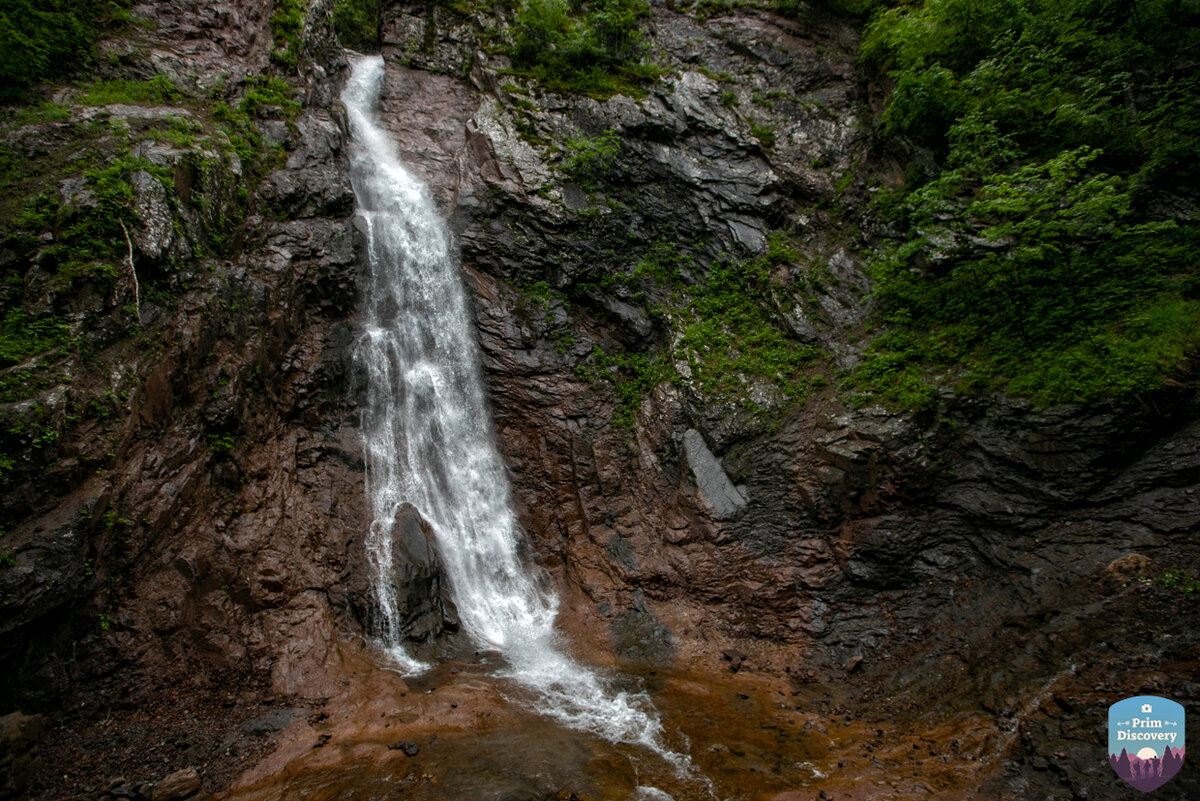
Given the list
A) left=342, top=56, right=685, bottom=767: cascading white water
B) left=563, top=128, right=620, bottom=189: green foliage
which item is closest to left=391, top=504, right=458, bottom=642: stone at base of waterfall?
left=342, top=56, right=685, bottom=767: cascading white water

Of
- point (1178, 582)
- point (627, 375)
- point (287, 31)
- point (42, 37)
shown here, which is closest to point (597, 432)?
point (627, 375)

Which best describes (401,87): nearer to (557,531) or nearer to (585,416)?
(585,416)

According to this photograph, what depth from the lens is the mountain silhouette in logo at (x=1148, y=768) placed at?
15.9ft

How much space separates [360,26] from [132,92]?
491 inches

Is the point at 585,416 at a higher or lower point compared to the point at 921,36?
lower

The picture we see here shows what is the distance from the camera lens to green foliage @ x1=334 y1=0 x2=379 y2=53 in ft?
66.5

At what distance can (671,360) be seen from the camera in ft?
43.4

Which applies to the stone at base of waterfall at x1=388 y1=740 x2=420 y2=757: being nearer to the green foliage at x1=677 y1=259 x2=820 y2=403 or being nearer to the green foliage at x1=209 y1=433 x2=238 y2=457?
the green foliage at x1=209 y1=433 x2=238 y2=457

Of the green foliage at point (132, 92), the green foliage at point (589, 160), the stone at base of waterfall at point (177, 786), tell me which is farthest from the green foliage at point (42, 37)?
the stone at base of waterfall at point (177, 786)

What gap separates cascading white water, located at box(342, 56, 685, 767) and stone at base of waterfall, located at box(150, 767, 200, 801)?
316 centimetres

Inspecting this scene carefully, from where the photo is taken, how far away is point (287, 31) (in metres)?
14.3

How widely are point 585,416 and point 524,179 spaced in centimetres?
714

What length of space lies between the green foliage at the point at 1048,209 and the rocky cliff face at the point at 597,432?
0.99 metres

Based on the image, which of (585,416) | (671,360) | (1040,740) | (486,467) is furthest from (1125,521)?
(486,467)
